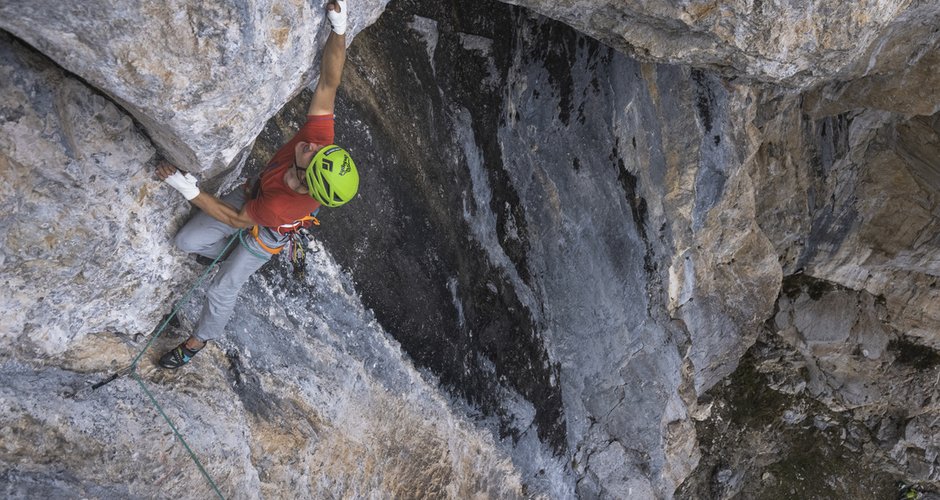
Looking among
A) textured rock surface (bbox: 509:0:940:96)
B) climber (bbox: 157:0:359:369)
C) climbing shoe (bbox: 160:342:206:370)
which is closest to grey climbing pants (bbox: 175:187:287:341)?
climber (bbox: 157:0:359:369)

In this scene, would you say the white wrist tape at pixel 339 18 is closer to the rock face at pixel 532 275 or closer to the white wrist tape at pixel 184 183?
the rock face at pixel 532 275

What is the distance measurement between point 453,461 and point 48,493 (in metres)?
4.38

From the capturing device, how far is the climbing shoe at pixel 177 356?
546 cm

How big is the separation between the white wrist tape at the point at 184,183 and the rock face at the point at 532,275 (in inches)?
8.6

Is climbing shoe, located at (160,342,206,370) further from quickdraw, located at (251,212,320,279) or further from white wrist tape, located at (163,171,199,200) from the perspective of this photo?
white wrist tape, located at (163,171,199,200)

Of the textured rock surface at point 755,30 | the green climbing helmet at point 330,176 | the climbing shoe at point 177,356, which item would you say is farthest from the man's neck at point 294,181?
the textured rock surface at point 755,30

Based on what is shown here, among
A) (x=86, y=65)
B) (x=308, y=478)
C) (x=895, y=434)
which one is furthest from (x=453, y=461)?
(x=895, y=434)

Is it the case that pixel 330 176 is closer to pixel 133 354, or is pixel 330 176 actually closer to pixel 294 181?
pixel 294 181

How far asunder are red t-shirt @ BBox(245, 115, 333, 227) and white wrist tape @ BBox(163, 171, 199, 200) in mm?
456

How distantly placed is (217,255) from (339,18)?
221cm

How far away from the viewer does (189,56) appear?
395 centimetres

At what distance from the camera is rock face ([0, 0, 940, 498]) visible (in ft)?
15.7

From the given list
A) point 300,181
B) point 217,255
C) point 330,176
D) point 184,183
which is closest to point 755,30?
point 330,176

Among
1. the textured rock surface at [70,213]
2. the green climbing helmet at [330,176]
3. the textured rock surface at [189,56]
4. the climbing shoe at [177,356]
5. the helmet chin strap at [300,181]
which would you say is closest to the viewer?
the textured rock surface at [189,56]
